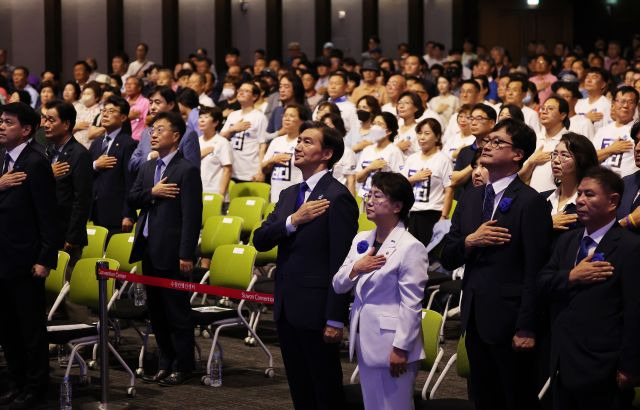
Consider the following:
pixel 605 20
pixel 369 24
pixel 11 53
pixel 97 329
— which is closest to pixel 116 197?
pixel 97 329

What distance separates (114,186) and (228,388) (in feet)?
8.51

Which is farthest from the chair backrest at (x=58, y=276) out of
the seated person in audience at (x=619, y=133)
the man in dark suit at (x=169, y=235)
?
the seated person in audience at (x=619, y=133)

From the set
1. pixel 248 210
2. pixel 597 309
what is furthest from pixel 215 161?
pixel 597 309

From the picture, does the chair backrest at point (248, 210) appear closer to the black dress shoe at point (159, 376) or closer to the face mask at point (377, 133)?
the face mask at point (377, 133)

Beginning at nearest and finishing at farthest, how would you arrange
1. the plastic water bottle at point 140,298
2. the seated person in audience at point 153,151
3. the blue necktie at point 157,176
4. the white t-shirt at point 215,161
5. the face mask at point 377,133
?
the blue necktie at point 157,176 → the plastic water bottle at point 140,298 → the seated person in audience at point 153,151 → the face mask at point 377,133 → the white t-shirt at point 215,161

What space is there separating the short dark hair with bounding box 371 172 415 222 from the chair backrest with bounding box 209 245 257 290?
8.57 feet

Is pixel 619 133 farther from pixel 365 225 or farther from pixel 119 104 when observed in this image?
pixel 119 104

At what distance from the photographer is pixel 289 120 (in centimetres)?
949

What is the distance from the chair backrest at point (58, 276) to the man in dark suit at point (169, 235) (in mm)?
678

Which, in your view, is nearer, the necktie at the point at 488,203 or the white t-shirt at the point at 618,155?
the necktie at the point at 488,203

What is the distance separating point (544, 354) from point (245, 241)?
13.5 ft

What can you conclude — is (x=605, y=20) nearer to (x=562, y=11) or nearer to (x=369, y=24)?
(x=562, y=11)

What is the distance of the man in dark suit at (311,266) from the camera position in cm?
507

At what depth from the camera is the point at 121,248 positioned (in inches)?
309
